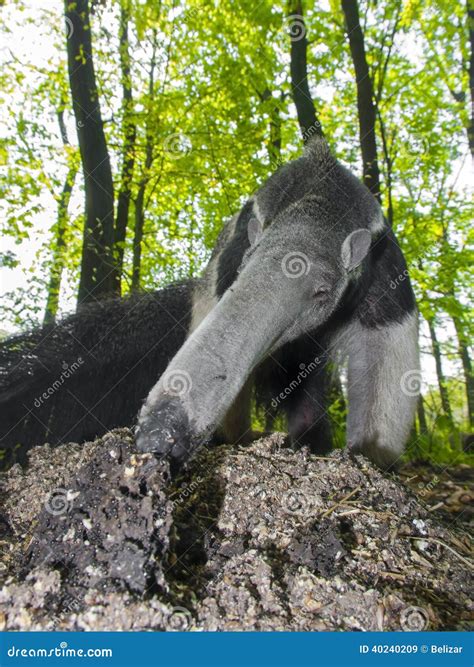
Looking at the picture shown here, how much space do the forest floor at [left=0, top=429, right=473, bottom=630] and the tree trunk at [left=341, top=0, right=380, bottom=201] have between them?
639 centimetres

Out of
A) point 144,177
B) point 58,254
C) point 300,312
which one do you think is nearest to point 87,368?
point 300,312

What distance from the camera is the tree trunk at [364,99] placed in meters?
7.69

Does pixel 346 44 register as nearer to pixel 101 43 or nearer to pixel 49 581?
pixel 101 43

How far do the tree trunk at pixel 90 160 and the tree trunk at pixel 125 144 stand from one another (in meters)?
0.44

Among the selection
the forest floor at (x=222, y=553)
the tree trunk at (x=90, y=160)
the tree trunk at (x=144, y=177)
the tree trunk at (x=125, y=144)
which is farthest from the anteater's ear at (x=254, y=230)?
the tree trunk at (x=144, y=177)

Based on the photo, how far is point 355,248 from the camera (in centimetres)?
339

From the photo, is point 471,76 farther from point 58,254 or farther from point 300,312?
point 58,254

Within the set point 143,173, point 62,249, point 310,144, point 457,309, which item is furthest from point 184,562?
point 143,173

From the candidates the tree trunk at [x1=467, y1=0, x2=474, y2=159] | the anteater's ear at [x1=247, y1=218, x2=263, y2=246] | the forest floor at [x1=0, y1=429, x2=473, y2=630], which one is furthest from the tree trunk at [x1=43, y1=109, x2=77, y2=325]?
the tree trunk at [x1=467, y1=0, x2=474, y2=159]

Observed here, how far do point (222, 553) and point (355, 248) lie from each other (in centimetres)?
229

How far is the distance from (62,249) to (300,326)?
24.9 ft

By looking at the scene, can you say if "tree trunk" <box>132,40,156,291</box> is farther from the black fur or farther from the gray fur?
the gray fur

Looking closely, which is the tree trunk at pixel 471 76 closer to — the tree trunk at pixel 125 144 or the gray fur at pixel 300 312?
the tree trunk at pixel 125 144

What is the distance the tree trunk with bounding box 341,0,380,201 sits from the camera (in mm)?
7691
